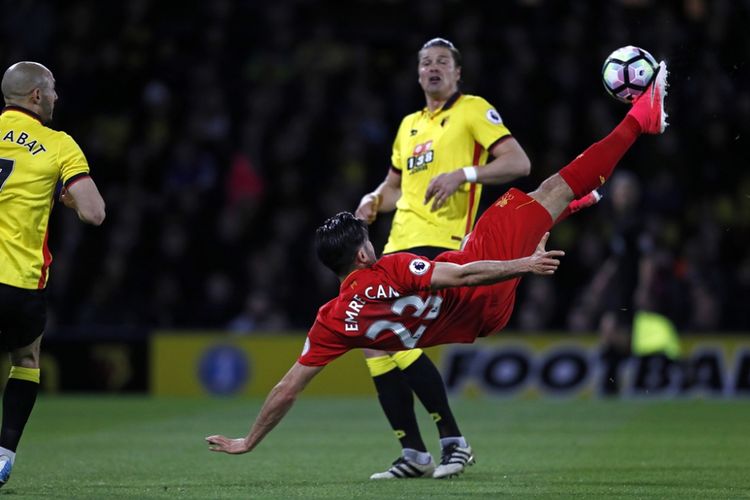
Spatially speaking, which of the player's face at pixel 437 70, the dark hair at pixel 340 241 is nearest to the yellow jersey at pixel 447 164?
the player's face at pixel 437 70

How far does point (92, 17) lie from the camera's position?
64.0 feet

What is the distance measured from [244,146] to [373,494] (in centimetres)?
1181

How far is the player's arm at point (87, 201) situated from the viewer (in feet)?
22.6

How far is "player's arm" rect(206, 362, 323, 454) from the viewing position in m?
6.80

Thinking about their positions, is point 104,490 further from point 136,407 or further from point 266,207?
point 266,207

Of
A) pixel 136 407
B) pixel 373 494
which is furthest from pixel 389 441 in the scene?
pixel 136 407

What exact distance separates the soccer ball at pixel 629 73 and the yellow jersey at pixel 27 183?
329 cm

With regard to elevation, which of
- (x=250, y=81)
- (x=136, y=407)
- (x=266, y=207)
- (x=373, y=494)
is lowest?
(x=136, y=407)

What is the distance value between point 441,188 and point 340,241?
0.77 meters

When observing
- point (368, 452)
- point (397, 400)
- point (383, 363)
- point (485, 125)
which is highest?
point (485, 125)

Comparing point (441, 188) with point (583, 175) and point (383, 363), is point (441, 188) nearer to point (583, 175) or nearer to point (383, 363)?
point (583, 175)

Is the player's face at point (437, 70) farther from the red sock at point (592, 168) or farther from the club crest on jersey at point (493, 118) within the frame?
the red sock at point (592, 168)

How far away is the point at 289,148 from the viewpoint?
1797cm

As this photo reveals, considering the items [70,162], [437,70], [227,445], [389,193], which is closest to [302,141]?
[389,193]
